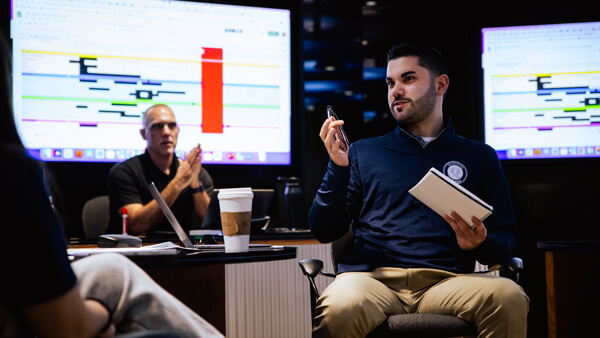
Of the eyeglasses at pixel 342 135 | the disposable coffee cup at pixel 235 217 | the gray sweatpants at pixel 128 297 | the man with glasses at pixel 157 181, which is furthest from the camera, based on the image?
the man with glasses at pixel 157 181

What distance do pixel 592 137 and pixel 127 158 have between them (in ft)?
7.68

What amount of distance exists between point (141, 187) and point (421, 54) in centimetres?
158

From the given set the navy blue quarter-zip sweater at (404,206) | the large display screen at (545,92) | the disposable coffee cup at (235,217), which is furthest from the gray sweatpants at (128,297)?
the large display screen at (545,92)

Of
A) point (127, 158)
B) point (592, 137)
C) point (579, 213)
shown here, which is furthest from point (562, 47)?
point (127, 158)

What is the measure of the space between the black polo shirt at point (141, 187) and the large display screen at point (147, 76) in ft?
0.25

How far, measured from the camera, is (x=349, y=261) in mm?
2266

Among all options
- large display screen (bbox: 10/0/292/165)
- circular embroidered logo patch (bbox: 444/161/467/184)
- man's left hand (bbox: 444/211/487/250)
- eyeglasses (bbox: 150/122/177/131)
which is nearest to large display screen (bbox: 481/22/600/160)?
circular embroidered logo patch (bbox: 444/161/467/184)

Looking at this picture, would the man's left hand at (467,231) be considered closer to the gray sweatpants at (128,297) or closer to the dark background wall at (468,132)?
the gray sweatpants at (128,297)

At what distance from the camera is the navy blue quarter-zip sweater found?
218 cm

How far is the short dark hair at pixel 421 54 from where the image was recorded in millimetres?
2492

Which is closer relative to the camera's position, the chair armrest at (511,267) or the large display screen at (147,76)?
the chair armrest at (511,267)

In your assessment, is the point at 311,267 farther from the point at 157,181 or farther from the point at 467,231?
the point at 157,181

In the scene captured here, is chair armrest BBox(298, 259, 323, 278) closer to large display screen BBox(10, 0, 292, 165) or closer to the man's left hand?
the man's left hand

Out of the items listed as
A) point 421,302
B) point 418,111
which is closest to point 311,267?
point 421,302
